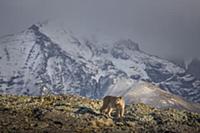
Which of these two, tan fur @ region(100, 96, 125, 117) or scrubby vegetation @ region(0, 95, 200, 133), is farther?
tan fur @ region(100, 96, 125, 117)

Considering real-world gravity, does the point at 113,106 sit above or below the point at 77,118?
above

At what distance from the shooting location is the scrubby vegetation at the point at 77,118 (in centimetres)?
4344

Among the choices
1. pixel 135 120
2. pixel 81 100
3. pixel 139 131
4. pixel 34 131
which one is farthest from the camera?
pixel 81 100

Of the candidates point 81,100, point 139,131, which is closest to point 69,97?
point 81,100

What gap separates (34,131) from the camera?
41.3 meters

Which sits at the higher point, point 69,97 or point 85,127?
point 69,97

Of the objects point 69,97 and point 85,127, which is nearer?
point 85,127

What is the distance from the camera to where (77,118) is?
151 ft

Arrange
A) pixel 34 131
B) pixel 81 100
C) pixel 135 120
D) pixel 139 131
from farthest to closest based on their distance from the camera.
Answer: pixel 81 100
pixel 135 120
pixel 139 131
pixel 34 131

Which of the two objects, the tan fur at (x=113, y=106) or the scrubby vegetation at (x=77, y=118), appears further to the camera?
the tan fur at (x=113, y=106)

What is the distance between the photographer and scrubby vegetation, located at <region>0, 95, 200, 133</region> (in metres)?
43.4

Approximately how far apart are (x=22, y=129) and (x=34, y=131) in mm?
979

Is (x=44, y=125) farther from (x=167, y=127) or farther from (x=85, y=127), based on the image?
(x=167, y=127)

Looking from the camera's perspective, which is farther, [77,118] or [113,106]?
[113,106]
